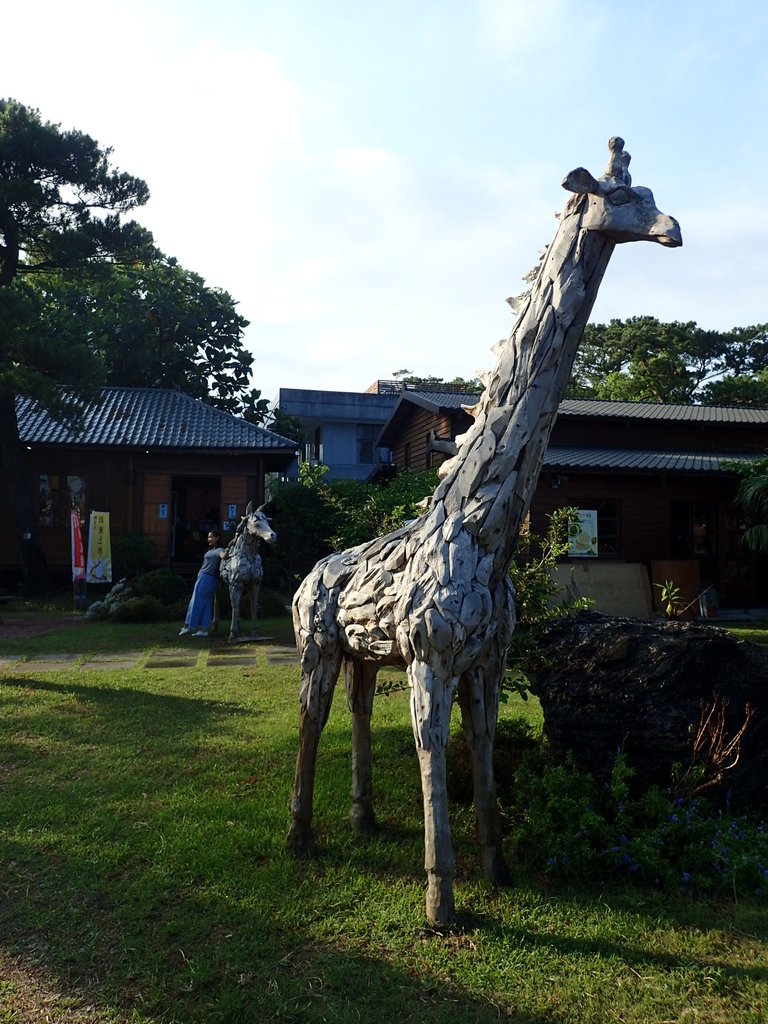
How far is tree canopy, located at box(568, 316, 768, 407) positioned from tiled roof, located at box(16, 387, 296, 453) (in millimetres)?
14892

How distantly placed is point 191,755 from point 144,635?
6.77 m

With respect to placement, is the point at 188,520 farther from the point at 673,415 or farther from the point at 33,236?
the point at 673,415

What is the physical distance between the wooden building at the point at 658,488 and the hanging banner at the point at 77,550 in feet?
24.2

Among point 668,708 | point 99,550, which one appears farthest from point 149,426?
point 668,708

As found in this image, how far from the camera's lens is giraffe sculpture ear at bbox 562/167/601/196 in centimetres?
311

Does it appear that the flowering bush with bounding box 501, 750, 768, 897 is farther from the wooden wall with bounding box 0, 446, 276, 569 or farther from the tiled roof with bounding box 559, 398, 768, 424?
the wooden wall with bounding box 0, 446, 276, 569

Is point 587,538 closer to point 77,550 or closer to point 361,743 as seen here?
point 77,550

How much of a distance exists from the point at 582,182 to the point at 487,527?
152 centimetres

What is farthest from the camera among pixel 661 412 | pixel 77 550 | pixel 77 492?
pixel 661 412

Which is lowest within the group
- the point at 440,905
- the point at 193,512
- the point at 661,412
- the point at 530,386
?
the point at 440,905

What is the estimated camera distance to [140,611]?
45.0ft

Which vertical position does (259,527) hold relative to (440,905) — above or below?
above

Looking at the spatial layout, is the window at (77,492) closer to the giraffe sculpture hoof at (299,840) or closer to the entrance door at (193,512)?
the entrance door at (193,512)

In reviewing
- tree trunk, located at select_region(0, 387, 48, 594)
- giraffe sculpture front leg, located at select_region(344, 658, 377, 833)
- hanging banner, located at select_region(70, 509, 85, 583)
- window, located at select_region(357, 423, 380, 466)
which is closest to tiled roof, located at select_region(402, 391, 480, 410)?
hanging banner, located at select_region(70, 509, 85, 583)
